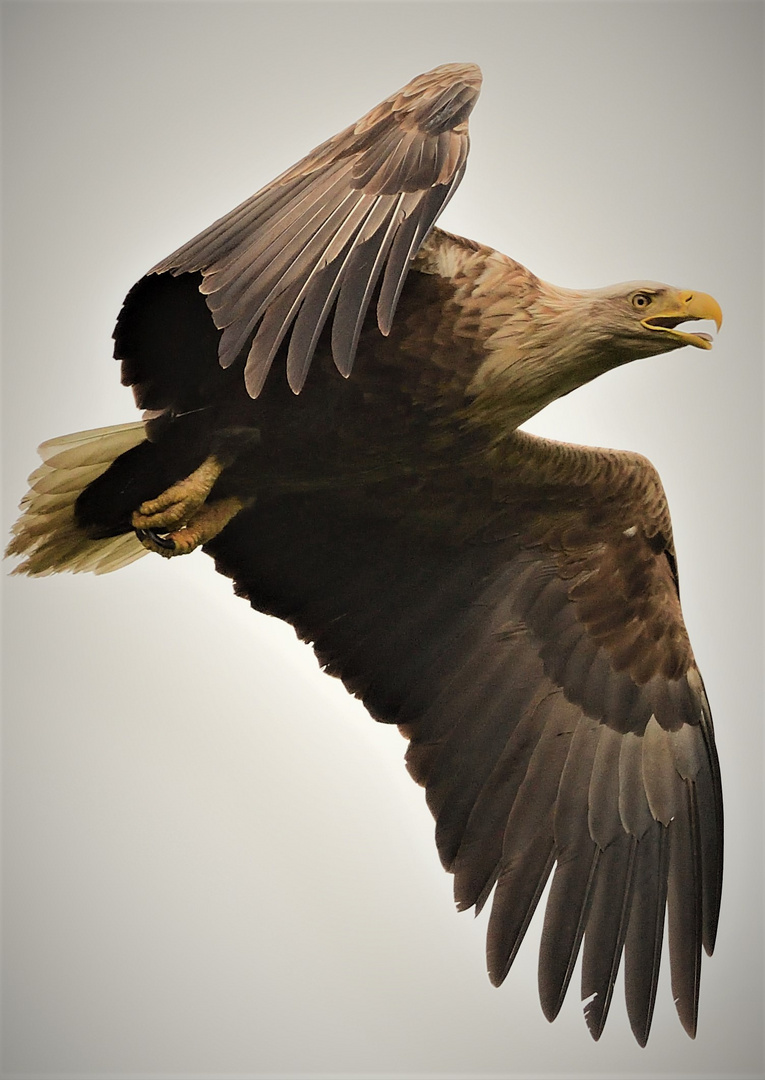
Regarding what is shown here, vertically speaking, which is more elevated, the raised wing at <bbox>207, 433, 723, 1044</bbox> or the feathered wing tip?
the feathered wing tip

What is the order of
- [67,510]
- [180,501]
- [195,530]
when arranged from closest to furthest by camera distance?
[180,501] → [195,530] → [67,510]

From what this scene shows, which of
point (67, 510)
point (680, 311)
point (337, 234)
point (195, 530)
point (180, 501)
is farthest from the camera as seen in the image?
point (67, 510)

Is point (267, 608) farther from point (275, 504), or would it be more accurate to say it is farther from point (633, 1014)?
point (633, 1014)

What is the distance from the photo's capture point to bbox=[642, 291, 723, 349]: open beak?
10.4 ft

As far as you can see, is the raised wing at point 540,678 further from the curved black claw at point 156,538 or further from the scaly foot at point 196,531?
the curved black claw at point 156,538

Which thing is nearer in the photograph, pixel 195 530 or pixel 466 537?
pixel 195 530

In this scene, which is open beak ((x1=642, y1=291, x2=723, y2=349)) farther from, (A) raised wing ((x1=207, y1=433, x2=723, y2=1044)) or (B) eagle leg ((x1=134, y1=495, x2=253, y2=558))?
(B) eagle leg ((x1=134, y1=495, x2=253, y2=558))

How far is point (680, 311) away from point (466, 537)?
3.20 feet

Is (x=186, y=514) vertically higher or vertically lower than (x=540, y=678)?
higher

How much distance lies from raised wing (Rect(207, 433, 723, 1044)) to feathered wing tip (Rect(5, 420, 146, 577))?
0.36m

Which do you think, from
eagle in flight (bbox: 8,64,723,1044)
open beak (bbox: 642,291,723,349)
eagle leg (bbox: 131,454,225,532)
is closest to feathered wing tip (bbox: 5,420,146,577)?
eagle in flight (bbox: 8,64,723,1044)

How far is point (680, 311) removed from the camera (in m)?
3.19

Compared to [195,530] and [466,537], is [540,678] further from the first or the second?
[195,530]

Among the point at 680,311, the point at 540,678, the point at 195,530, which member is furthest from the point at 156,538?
the point at 680,311
